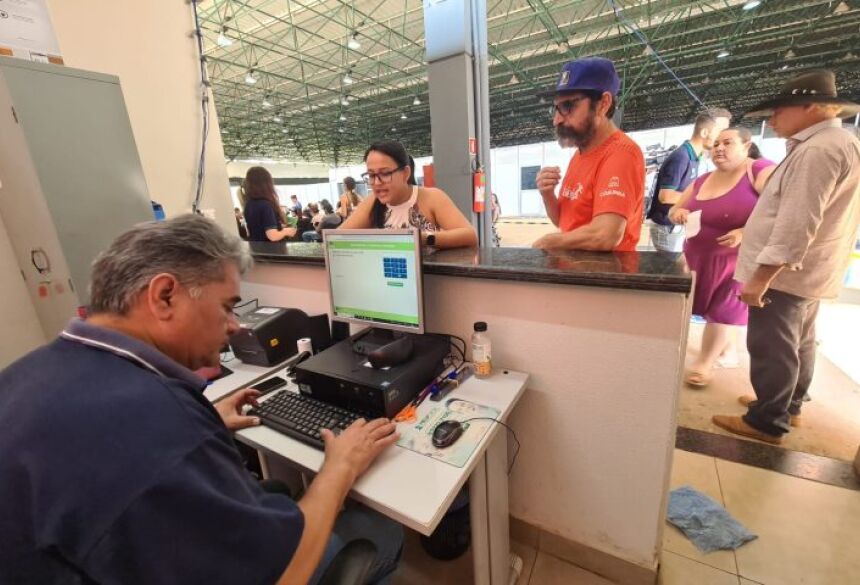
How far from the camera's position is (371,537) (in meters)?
1.08

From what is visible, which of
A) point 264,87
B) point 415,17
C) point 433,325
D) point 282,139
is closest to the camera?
point 433,325

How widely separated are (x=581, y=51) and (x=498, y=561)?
7705 millimetres

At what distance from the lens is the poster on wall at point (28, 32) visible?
162 centimetres

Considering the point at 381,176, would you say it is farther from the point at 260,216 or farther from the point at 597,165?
the point at 260,216

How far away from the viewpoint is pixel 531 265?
1154mm

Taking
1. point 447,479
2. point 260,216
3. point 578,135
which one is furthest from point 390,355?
point 260,216

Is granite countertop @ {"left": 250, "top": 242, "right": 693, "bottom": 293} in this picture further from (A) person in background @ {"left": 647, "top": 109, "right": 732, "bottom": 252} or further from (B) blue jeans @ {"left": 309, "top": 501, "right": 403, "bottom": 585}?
(A) person in background @ {"left": 647, "top": 109, "right": 732, "bottom": 252}

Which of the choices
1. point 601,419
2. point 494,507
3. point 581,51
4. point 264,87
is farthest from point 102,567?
point 264,87

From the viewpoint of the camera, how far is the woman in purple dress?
2047 millimetres

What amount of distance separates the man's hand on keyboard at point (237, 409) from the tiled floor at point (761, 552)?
84cm

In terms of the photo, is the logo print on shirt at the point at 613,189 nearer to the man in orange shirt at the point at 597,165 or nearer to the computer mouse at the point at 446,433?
the man in orange shirt at the point at 597,165

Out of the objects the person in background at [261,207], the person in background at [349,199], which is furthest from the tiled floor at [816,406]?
the person in background at [349,199]

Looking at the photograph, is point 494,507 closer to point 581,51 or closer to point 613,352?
point 613,352

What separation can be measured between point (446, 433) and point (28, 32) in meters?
2.52
